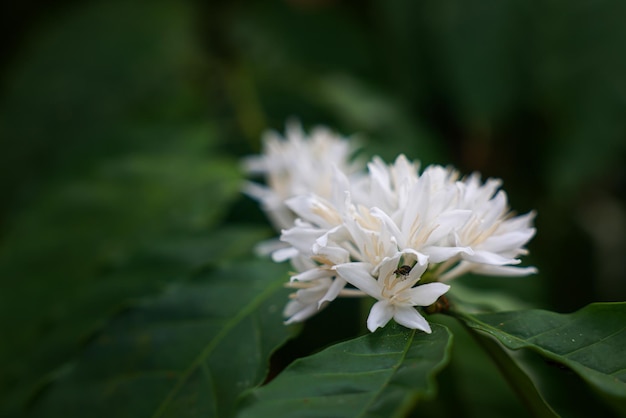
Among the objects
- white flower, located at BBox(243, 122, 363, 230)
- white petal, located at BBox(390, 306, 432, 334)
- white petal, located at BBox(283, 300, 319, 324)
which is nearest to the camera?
white petal, located at BBox(390, 306, 432, 334)

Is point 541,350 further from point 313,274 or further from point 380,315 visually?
point 313,274

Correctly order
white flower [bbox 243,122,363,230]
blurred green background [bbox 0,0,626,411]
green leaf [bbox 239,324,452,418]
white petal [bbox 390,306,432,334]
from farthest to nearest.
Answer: blurred green background [bbox 0,0,626,411] → white flower [bbox 243,122,363,230] → white petal [bbox 390,306,432,334] → green leaf [bbox 239,324,452,418]

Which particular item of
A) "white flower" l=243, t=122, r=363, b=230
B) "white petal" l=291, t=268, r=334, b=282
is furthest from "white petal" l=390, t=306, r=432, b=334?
"white flower" l=243, t=122, r=363, b=230

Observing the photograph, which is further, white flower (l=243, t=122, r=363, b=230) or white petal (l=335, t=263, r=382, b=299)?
white flower (l=243, t=122, r=363, b=230)

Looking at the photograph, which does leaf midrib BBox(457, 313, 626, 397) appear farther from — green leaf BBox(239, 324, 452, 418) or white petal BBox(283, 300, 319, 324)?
white petal BBox(283, 300, 319, 324)

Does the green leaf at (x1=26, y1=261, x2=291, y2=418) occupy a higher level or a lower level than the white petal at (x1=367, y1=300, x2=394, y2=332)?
higher

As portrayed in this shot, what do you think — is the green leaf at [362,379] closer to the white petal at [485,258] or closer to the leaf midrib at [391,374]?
the leaf midrib at [391,374]

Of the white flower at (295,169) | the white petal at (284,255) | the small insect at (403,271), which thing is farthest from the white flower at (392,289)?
the white flower at (295,169)
